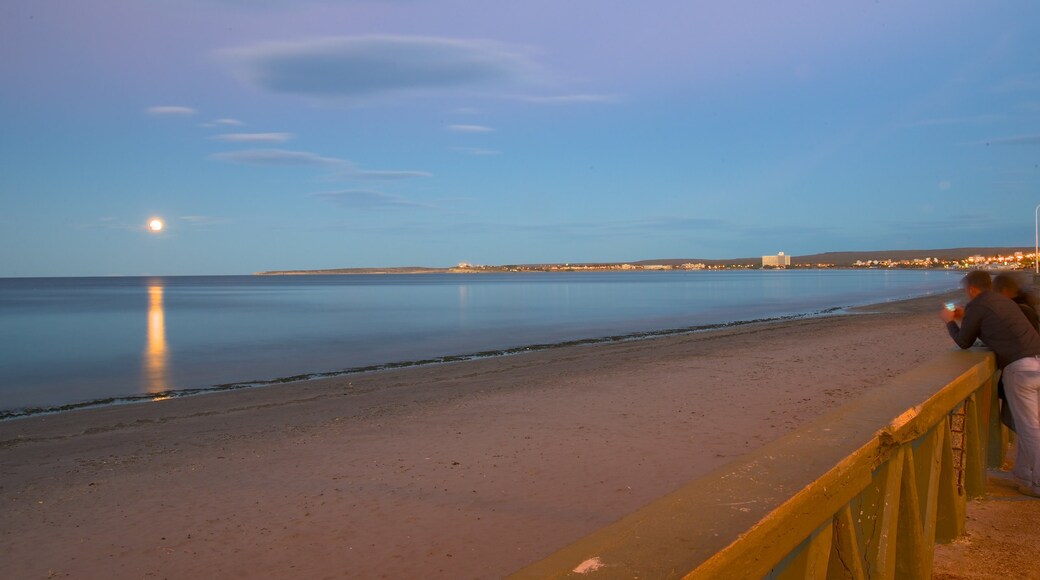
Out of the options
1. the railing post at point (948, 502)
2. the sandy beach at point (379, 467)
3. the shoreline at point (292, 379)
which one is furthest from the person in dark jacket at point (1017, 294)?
the shoreline at point (292, 379)

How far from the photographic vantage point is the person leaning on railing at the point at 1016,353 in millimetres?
5188

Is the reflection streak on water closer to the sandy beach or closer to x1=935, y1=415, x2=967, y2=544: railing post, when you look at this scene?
the sandy beach

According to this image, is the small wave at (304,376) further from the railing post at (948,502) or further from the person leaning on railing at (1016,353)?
the person leaning on railing at (1016,353)

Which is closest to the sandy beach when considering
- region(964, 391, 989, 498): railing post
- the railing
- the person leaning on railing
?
region(964, 391, 989, 498): railing post

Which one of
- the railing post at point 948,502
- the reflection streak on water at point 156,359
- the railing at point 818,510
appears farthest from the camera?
the reflection streak on water at point 156,359

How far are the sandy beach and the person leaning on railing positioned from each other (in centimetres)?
290

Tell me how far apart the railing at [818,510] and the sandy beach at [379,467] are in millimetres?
2737

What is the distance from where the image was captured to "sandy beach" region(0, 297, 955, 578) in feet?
19.0

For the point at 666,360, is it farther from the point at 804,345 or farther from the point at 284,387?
the point at 284,387

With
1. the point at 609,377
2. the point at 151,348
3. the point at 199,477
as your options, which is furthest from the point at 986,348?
the point at 151,348

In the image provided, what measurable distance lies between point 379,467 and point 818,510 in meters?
6.53

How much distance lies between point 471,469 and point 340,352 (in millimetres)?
20227

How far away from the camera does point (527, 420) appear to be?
10.6 metres

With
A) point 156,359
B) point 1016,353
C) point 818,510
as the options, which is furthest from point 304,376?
point 818,510
